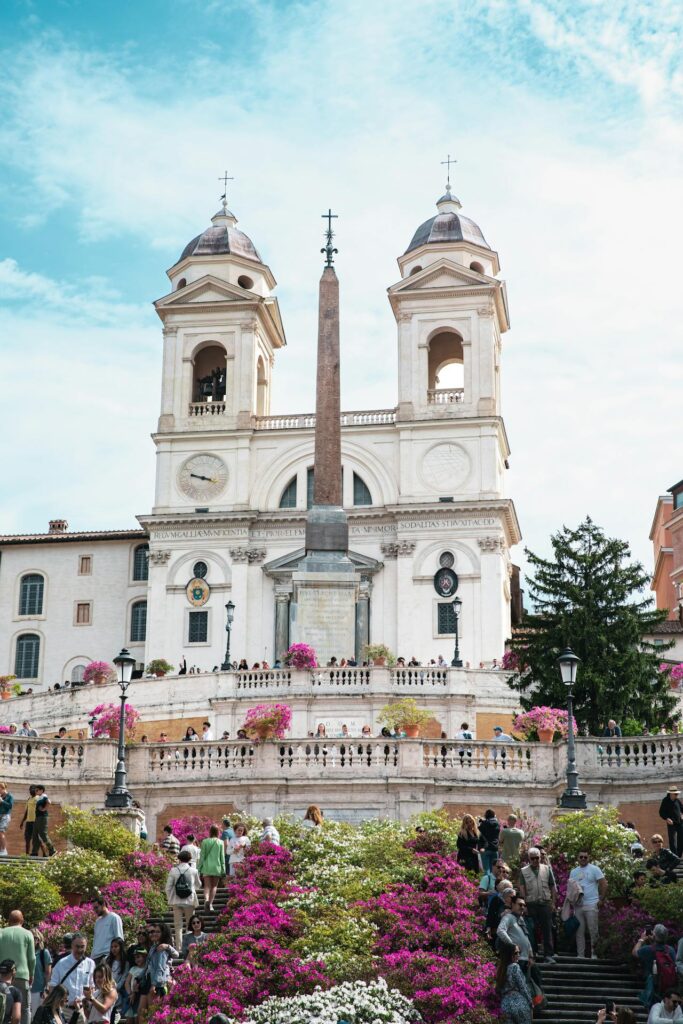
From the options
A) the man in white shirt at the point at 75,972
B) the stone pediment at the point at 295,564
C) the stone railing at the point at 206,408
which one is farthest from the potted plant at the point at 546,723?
the stone railing at the point at 206,408

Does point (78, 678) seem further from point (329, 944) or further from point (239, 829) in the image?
point (329, 944)

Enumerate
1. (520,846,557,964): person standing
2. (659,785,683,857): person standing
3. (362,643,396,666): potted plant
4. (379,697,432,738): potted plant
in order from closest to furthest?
(520,846,557,964): person standing < (659,785,683,857): person standing < (379,697,432,738): potted plant < (362,643,396,666): potted plant

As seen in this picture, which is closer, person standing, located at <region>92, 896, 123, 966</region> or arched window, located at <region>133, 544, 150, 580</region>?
person standing, located at <region>92, 896, 123, 966</region>

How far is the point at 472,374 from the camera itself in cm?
7138

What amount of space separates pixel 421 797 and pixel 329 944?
9.41 meters

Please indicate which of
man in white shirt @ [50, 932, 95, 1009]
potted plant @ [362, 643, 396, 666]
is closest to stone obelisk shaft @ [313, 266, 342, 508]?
potted plant @ [362, 643, 396, 666]

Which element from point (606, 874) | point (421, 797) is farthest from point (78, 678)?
point (606, 874)

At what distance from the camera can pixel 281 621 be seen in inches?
2704

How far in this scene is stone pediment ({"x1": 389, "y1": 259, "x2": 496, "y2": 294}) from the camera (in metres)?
72.3

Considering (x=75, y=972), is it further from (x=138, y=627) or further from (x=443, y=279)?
(x=443, y=279)

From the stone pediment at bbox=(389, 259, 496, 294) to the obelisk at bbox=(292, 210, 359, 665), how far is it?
29.0ft

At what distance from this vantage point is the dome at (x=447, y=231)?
73.4m

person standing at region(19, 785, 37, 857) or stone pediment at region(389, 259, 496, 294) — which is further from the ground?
stone pediment at region(389, 259, 496, 294)

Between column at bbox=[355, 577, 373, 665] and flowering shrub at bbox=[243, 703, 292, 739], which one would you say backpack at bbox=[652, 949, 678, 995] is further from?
column at bbox=[355, 577, 373, 665]
